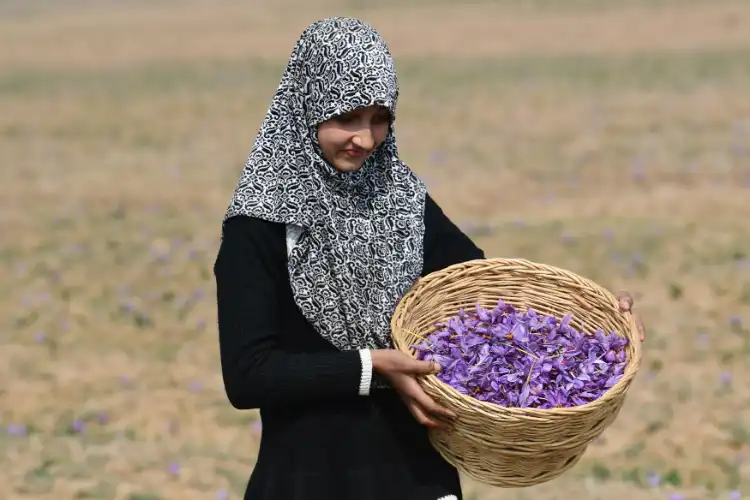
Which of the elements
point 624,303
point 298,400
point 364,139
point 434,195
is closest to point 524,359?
point 624,303

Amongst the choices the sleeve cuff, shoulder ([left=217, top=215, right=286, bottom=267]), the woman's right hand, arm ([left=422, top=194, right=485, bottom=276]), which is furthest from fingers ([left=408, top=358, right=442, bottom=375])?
arm ([left=422, top=194, right=485, bottom=276])

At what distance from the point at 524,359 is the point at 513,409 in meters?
0.37

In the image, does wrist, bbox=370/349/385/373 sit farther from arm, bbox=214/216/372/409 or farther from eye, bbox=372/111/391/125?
eye, bbox=372/111/391/125

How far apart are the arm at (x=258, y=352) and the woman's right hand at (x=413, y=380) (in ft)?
0.13

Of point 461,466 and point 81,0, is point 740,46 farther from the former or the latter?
point 81,0

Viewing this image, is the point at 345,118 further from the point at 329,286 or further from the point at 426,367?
the point at 426,367

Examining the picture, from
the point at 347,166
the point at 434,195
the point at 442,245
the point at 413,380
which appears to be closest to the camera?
the point at 413,380

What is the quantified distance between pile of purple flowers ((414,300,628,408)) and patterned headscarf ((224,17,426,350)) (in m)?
0.18

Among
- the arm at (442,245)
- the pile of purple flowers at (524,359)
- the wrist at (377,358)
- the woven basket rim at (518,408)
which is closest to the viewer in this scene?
the woven basket rim at (518,408)

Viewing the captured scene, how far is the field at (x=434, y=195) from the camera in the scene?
538 centimetres

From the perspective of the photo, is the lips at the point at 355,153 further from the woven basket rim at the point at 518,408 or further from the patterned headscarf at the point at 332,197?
the woven basket rim at the point at 518,408

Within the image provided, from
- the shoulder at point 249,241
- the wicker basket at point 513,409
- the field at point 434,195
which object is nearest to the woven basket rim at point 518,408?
the wicker basket at point 513,409

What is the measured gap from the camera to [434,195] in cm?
995

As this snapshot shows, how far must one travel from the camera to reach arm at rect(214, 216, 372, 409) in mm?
Result: 2580
